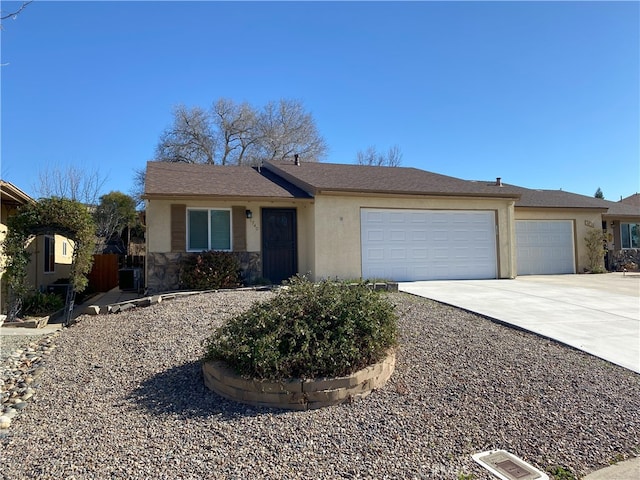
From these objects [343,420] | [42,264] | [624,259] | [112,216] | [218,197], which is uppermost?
[112,216]

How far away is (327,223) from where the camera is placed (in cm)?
1185

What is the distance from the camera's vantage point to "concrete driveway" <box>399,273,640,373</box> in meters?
6.02

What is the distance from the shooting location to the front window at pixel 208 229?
1160cm

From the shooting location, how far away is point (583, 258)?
16.5 m

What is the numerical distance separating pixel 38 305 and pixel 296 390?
8284 mm

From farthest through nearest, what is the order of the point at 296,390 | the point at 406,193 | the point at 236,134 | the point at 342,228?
the point at 236,134 → the point at 406,193 → the point at 342,228 → the point at 296,390

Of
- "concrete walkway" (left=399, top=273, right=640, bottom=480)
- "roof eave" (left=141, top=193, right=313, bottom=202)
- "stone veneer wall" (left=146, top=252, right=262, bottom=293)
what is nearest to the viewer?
"concrete walkway" (left=399, top=273, right=640, bottom=480)

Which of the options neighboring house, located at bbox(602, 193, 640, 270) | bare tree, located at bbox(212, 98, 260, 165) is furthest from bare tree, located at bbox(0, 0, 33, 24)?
bare tree, located at bbox(212, 98, 260, 165)

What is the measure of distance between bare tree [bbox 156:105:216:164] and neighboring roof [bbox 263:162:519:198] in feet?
53.5

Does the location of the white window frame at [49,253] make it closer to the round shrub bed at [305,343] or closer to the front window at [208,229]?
the front window at [208,229]

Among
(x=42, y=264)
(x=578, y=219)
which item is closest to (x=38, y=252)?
(x=42, y=264)

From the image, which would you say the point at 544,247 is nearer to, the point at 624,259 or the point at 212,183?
the point at 624,259

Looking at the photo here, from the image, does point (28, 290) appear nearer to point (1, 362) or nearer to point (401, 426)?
point (1, 362)

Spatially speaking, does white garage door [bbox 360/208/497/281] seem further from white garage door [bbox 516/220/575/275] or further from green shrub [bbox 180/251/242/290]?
green shrub [bbox 180/251/242/290]
